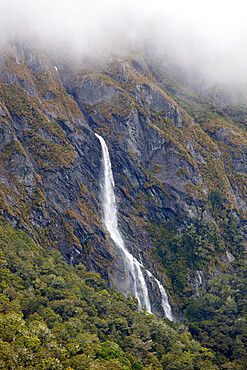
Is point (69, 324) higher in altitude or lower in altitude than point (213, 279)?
higher

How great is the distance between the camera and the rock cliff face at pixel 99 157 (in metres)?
88.8

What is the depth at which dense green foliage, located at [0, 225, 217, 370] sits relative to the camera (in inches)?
1754

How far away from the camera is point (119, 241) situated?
98.0 m

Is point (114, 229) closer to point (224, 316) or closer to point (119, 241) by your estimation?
point (119, 241)

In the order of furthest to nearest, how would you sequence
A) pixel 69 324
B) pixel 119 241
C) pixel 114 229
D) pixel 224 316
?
pixel 114 229
pixel 119 241
pixel 224 316
pixel 69 324

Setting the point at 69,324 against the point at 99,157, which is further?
the point at 99,157

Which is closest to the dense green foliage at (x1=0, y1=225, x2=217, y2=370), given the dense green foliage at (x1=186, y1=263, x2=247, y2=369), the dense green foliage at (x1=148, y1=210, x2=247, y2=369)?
the dense green foliage at (x1=186, y1=263, x2=247, y2=369)

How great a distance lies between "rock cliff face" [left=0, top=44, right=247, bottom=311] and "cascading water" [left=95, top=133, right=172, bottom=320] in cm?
253

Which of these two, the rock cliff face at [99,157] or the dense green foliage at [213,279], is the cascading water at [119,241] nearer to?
the rock cliff face at [99,157]

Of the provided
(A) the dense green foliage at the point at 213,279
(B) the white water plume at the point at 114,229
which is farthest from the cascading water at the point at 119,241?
(A) the dense green foliage at the point at 213,279

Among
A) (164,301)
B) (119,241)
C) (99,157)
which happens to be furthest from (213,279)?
(99,157)

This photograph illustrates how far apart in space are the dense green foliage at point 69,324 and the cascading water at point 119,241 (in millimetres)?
7013

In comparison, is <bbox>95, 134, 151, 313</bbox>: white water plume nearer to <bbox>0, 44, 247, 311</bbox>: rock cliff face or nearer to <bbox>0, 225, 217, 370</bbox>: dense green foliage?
<bbox>0, 44, 247, 311</bbox>: rock cliff face

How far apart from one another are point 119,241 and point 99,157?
29.1 meters
